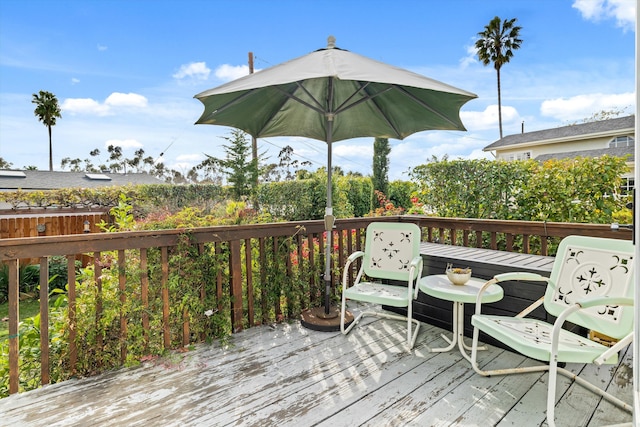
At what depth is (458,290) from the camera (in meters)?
2.50

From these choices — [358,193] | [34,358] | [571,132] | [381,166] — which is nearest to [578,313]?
[34,358]

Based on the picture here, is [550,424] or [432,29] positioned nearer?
[550,424]

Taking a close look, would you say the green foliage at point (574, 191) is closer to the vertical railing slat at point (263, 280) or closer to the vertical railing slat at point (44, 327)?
the vertical railing slat at point (263, 280)

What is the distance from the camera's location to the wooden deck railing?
7.11 ft

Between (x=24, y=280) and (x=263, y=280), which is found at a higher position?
(x=263, y=280)

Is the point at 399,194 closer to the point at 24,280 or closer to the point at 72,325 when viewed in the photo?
the point at 24,280

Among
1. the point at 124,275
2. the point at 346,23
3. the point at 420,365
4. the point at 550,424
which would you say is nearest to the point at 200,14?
the point at 346,23

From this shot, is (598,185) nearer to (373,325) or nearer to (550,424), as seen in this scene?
(373,325)

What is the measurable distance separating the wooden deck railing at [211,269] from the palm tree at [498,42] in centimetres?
1884

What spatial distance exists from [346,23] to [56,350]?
7301 millimetres

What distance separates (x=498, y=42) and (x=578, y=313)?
69.1ft

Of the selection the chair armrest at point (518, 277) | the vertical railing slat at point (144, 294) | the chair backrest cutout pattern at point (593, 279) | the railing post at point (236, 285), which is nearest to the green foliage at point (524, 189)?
the chair backrest cutout pattern at point (593, 279)

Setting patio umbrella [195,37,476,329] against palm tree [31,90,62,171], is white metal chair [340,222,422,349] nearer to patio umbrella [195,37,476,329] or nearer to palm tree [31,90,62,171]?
patio umbrella [195,37,476,329]

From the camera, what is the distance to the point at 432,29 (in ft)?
24.9
